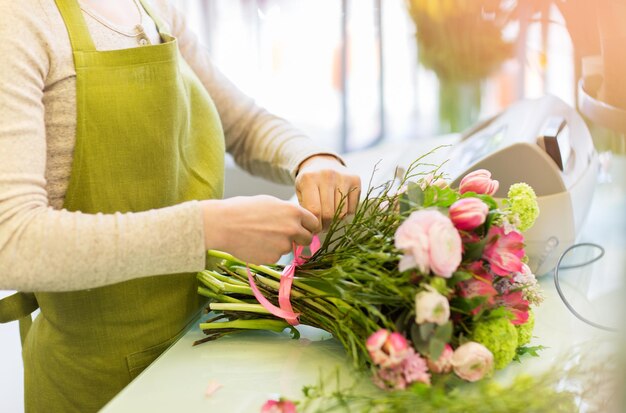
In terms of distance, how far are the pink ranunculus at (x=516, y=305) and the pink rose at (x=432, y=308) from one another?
0.42 feet

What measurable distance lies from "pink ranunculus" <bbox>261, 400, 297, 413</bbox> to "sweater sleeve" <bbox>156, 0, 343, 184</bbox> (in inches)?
21.8

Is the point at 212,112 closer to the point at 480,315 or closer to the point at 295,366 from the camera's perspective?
the point at 295,366

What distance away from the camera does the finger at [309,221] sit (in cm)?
97

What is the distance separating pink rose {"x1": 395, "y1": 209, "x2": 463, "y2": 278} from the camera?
0.73 m

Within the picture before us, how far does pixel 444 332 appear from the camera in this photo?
0.74 meters

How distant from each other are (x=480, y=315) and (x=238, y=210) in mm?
332

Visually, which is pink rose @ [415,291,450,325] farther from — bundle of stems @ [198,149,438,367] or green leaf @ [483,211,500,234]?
→ green leaf @ [483,211,500,234]

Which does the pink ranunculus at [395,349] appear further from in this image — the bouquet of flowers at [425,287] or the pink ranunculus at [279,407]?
the pink ranunculus at [279,407]

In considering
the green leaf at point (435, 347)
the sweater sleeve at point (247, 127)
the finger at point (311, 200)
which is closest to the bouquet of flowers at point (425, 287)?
the green leaf at point (435, 347)

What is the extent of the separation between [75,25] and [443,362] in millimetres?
634

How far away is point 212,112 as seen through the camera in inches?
45.6

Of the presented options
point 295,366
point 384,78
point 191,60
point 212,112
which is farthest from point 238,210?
point 384,78

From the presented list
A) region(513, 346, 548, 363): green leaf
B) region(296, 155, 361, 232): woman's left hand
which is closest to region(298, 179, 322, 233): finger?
region(296, 155, 361, 232): woman's left hand

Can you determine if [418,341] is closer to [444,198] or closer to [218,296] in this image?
[444,198]
